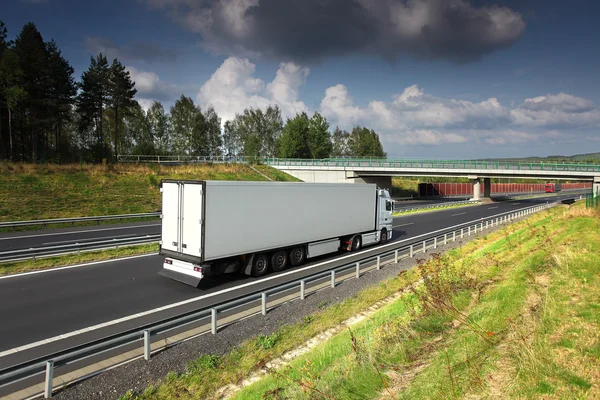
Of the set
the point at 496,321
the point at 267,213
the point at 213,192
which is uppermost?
the point at 213,192

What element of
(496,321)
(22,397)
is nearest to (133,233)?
(22,397)

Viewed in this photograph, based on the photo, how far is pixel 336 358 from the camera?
20.3 feet

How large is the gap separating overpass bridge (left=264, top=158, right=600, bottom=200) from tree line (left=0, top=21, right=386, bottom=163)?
15.3 meters

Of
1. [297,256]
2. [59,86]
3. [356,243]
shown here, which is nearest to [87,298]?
[297,256]

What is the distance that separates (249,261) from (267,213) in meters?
1.76

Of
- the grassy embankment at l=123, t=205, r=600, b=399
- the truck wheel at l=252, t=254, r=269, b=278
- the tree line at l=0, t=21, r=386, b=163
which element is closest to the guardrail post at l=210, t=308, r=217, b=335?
the grassy embankment at l=123, t=205, r=600, b=399

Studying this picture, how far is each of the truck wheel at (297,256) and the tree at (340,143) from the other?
84.3 metres

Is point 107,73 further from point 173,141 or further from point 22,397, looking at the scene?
point 22,397

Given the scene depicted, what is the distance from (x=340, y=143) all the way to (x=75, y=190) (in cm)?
7700

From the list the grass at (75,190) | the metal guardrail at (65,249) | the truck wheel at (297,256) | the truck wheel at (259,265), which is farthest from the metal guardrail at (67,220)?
the truck wheel at (259,265)

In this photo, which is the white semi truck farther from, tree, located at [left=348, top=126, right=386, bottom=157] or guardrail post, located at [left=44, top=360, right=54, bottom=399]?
tree, located at [left=348, top=126, right=386, bottom=157]

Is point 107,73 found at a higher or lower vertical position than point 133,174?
higher

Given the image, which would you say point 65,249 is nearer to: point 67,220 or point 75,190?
point 67,220

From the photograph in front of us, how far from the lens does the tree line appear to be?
123 feet
